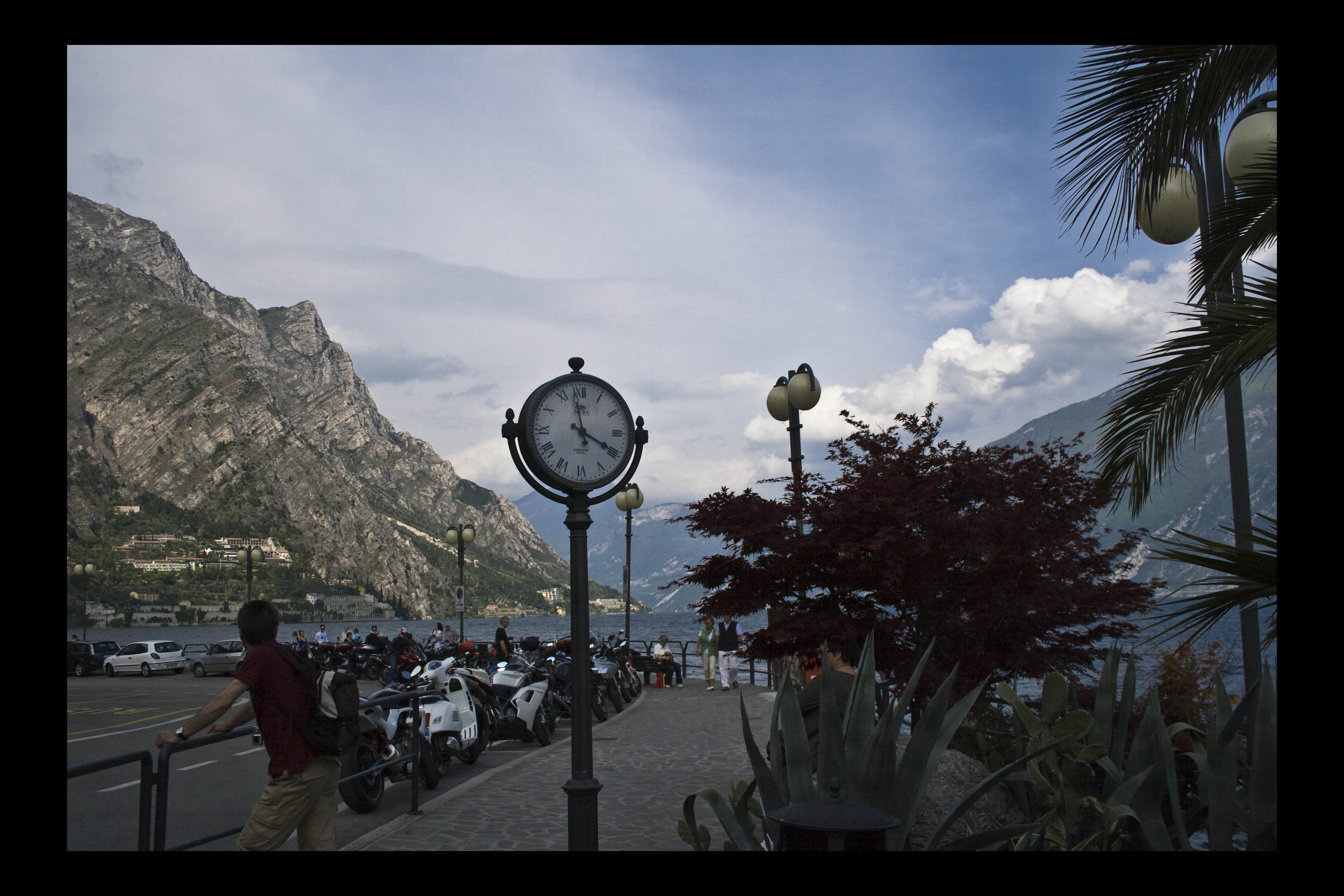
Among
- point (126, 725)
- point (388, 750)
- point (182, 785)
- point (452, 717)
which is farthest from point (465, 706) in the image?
point (126, 725)

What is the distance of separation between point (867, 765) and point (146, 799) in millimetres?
3454

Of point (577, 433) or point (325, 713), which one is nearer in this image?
point (325, 713)

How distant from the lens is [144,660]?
35.2 m

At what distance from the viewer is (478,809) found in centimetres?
809

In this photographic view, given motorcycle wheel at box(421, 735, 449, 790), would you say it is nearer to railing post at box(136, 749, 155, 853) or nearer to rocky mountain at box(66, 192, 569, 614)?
railing post at box(136, 749, 155, 853)

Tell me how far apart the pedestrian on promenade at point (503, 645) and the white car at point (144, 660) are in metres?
23.9

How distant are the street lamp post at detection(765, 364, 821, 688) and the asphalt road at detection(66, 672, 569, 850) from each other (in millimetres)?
4590

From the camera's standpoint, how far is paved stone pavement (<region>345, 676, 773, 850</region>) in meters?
6.99

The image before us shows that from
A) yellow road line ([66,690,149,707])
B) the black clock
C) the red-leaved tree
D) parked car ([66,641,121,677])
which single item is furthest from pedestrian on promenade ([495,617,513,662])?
parked car ([66,641,121,677])

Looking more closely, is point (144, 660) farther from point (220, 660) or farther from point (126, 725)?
point (126, 725)

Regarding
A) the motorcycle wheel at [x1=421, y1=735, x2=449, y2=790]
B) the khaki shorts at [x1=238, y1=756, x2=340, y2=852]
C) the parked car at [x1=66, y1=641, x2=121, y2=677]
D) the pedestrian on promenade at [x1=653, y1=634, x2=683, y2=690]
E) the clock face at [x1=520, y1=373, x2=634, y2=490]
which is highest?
the clock face at [x1=520, y1=373, x2=634, y2=490]

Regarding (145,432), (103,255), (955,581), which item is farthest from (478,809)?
(103,255)
